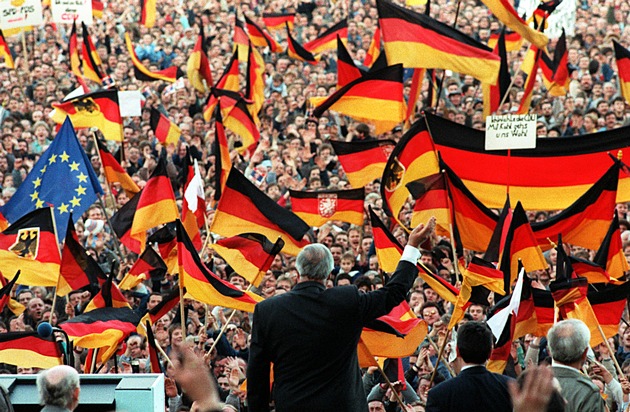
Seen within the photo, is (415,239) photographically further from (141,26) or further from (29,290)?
(141,26)

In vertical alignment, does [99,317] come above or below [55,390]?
below

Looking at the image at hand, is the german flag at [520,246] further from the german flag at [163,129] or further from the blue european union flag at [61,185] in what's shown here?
the german flag at [163,129]

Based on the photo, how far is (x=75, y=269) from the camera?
10.7 m

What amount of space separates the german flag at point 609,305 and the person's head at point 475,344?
11.9 feet

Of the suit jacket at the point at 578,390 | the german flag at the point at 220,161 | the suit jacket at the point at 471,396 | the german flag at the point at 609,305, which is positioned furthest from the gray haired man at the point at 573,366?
the german flag at the point at 220,161

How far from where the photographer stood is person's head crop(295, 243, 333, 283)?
20.0 ft

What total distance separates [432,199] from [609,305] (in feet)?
6.62

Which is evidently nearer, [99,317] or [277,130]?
[99,317]

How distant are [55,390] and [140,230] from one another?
659 centimetres

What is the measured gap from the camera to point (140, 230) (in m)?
11.6

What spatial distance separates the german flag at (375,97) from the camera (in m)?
12.7

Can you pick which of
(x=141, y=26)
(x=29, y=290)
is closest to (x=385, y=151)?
(x=29, y=290)

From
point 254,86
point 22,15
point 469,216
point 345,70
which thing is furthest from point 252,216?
point 22,15

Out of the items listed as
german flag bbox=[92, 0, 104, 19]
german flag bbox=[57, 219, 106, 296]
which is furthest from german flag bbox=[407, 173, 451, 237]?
german flag bbox=[92, 0, 104, 19]
